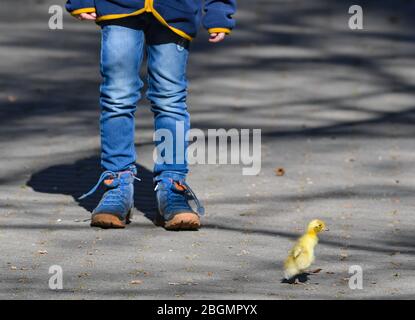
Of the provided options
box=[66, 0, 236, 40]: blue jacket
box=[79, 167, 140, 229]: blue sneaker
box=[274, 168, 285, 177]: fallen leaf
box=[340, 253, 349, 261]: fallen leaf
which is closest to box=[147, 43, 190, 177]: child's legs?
box=[66, 0, 236, 40]: blue jacket

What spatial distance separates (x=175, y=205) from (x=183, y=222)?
12 cm

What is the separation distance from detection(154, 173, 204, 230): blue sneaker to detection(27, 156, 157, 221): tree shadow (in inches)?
9.6

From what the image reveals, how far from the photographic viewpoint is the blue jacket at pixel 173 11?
763 centimetres

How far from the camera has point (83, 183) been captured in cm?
909

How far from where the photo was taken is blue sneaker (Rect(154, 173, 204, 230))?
7.79 metres

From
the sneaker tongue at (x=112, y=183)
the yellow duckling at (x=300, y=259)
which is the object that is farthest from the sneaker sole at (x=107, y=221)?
the yellow duckling at (x=300, y=259)

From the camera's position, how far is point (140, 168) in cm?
954

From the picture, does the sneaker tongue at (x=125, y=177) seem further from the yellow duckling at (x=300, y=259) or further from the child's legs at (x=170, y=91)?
the yellow duckling at (x=300, y=259)

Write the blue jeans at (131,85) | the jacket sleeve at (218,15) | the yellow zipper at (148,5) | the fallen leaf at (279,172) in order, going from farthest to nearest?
the fallen leaf at (279,172) → the jacket sleeve at (218,15) → the blue jeans at (131,85) → the yellow zipper at (148,5)

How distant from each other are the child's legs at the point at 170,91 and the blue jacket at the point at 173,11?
14cm

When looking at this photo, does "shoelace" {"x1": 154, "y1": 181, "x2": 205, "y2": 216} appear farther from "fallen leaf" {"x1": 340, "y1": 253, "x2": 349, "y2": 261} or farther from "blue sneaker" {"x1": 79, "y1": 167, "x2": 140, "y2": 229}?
"fallen leaf" {"x1": 340, "y1": 253, "x2": 349, "y2": 261}
